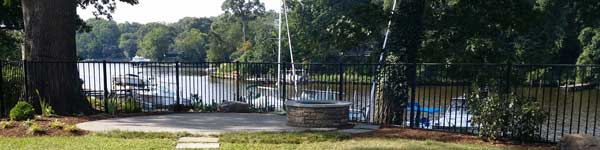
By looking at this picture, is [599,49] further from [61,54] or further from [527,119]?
[61,54]

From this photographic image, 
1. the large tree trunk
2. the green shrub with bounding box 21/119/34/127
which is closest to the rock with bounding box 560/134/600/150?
the green shrub with bounding box 21/119/34/127

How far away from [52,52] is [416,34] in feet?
25.4

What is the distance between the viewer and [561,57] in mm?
38750

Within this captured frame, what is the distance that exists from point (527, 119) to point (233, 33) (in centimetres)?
6770

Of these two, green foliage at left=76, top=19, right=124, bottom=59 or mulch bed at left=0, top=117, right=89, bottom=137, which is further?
green foliage at left=76, top=19, right=124, bottom=59

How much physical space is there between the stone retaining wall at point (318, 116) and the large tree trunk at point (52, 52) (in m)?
4.92

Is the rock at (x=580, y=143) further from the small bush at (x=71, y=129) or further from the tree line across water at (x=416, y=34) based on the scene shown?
the small bush at (x=71, y=129)

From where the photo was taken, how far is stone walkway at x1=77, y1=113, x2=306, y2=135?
7809mm

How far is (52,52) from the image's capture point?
9.38 meters

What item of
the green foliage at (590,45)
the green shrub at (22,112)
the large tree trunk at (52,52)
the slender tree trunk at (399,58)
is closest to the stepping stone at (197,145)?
the green shrub at (22,112)

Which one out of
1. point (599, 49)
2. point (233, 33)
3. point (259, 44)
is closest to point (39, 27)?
point (599, 49)

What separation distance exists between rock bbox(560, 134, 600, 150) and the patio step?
465 cm

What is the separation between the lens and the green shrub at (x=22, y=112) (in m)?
8.54

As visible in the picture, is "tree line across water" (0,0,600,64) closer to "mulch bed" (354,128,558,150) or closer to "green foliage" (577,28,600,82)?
"green foliage" (577,28,600,82)
